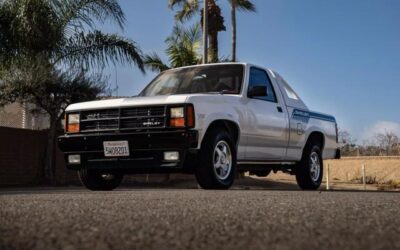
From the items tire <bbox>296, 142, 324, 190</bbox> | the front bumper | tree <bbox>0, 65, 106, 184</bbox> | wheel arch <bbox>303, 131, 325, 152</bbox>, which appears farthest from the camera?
tree <bbox>0, 65, 106, 184</bbox>

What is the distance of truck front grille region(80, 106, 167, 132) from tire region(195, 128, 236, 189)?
2.14ft

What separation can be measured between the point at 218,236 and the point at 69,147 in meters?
5.72

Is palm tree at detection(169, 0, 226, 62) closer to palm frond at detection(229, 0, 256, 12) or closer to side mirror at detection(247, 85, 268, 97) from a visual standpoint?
palm frond at detection(229, 0, 256, 12)

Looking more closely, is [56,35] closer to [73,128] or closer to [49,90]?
[49,90]

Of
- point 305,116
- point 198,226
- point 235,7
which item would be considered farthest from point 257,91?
point 235,7

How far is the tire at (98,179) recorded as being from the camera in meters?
9.09

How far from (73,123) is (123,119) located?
0.93 meters

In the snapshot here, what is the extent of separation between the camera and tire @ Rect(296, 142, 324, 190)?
10.5 meters

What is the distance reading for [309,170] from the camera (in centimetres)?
1050

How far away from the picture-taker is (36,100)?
17.5 m

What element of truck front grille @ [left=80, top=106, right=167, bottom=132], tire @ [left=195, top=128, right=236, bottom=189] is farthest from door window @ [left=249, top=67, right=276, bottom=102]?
truck front grille @ [left=80, top=106, right=167, bottom=132]

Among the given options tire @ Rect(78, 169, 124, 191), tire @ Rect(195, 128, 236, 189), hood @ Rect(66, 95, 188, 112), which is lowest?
tire @ Rect(78, 169, 124, 191)

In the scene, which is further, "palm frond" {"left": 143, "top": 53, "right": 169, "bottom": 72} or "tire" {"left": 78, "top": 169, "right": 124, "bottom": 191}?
"palm frond" {"left": 143, "top": 53, "right": 169, "bottom": 72}

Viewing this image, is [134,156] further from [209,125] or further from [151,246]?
[151,246]
